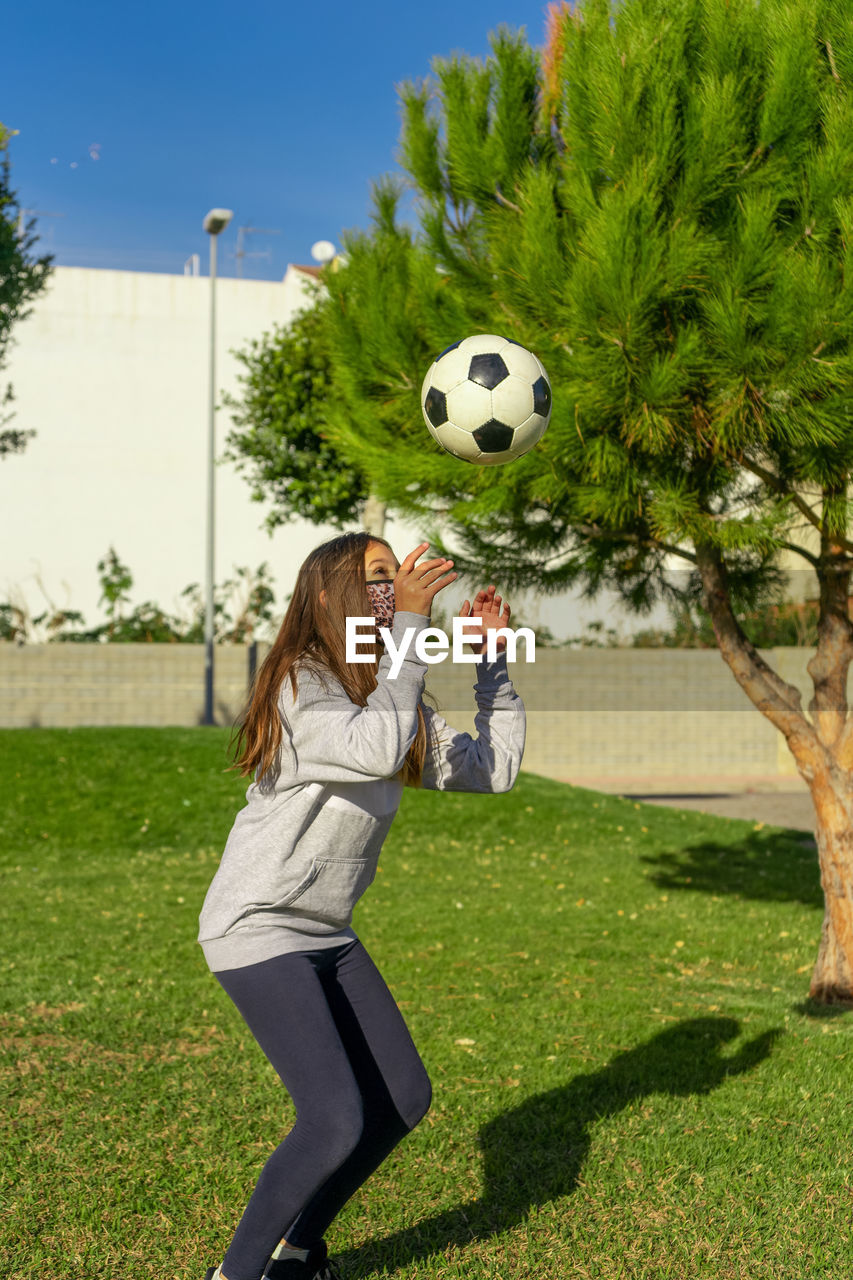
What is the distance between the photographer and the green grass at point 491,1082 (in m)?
3.43

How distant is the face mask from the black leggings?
2.58ft

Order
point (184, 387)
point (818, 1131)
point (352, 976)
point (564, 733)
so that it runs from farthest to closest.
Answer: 1. point (184, 387)
2. point (564, 733)
3. point (818, 1131)
4. point (352, 976)

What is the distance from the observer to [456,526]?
21.3ft

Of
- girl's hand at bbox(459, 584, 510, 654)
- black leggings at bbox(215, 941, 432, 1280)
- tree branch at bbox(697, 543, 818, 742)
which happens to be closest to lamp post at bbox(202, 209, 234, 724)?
tree branch at bbox(697, 543, 818, 742)

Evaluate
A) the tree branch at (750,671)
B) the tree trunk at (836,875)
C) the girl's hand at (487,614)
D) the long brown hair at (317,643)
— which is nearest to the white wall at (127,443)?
the tree branch at (750,671)

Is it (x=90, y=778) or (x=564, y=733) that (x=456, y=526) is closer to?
(x=90, y=778)

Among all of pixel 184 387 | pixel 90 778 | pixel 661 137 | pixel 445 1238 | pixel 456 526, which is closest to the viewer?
pixel 445 1238

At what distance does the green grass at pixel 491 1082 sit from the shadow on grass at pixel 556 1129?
0.04ft

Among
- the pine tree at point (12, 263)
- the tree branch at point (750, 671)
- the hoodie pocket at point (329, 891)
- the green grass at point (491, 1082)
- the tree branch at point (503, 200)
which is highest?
the pine tree at point (12, 263)

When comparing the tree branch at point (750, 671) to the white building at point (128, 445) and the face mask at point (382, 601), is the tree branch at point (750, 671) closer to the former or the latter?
the face mask at point (382, 601)

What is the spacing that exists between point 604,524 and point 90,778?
8.36m

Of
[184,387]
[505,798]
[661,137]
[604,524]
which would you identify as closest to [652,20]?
[661,137]

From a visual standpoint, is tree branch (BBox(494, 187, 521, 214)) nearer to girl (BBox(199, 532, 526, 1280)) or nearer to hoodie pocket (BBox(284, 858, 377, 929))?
girl (BBox(199, 532, 526, 1280))

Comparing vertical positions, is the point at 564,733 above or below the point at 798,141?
below
